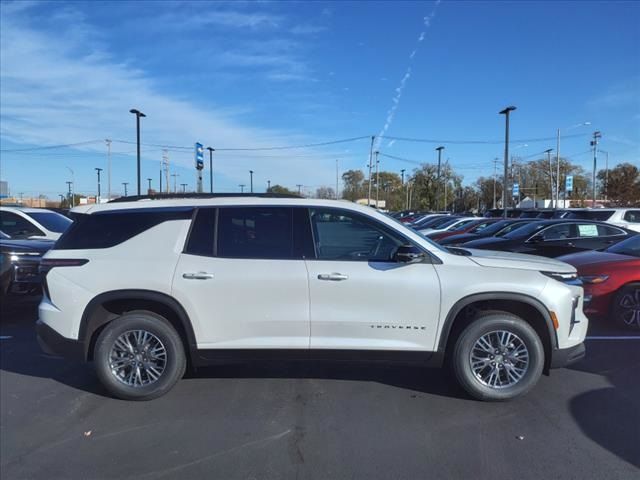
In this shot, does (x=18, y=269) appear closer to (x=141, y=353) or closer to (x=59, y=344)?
(x=59, y=344)

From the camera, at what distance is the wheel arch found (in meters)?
4.25

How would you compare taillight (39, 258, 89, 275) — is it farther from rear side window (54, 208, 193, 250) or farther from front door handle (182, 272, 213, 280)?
front door handle (182, 272, 213, 280)

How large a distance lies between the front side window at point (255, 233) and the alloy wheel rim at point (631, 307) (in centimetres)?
511

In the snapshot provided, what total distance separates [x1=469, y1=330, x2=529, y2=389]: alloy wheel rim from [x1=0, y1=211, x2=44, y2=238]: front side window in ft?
31.1

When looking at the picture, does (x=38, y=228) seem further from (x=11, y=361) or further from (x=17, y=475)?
(x=17, y=475)

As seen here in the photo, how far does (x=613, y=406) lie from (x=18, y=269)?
765 centimetres

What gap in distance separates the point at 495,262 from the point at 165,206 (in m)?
3.06

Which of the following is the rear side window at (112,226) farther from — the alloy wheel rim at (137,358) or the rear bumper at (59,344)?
the alloy wheel rim at (137,358)

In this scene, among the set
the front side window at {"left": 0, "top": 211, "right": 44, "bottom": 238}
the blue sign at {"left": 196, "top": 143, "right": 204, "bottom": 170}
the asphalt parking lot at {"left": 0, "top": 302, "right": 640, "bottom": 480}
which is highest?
the blue sign at {"left": 196, "top": 143, "right": 204, "bottom": 170}

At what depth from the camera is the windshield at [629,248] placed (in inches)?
282

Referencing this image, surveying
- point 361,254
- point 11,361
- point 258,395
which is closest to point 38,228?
point 11,361

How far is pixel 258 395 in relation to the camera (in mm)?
4500

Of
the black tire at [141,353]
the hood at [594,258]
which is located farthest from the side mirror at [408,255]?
the hood at [594,258]

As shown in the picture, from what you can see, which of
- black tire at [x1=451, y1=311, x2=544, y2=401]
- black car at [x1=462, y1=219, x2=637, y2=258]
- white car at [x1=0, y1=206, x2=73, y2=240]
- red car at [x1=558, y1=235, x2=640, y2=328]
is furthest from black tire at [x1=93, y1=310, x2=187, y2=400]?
black car at [x1=462, y1=219, x2=637, y2=258]
